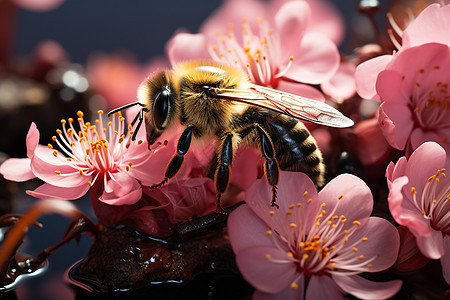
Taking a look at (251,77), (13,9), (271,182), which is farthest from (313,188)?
(13,9)

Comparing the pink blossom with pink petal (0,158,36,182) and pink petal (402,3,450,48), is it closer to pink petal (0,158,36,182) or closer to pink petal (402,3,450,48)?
pink petal (402,3,450,48)

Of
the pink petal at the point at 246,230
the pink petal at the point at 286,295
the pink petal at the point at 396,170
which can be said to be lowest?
the pink petal at the point at 286,295

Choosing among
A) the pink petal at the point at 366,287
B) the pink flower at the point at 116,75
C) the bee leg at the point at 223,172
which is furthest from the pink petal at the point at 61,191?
the pink flower at the point at 116,75

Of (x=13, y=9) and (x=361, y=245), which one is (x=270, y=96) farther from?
(x=13, y=9)

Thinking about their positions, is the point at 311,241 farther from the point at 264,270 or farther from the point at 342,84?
the point at 342,84

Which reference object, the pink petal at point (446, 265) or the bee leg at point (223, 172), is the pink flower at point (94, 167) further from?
the pink petal at point (446, 265)
